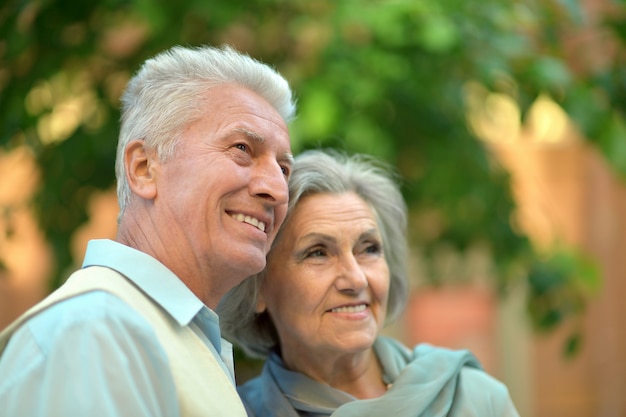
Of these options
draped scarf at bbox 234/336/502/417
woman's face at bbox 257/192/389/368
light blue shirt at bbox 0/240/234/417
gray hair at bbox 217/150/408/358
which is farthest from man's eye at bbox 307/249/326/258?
light blue shirt at bbox 0/240/234/417

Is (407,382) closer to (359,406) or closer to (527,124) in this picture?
(359,406)

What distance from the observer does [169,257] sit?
81.8 inches

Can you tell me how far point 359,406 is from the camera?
2.52m

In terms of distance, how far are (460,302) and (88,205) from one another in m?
4.85

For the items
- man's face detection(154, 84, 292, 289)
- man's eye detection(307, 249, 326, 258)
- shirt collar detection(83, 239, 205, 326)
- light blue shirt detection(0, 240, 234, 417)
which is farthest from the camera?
man's eye detection(307, 249, 326, 258)

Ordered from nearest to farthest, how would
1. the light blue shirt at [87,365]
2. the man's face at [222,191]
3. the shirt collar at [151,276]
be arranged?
1. the light blue shirt at [87,365]
2. the shirt collar at [151,276]
3. the man's face at [222,191]

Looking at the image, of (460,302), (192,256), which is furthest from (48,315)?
(460,302)

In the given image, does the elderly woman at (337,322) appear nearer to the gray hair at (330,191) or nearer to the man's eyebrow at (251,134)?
the gray hair at (330,191)

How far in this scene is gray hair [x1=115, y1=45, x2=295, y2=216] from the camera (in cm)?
212

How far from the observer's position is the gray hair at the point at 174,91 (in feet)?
6.94

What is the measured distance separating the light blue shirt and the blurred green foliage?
1.53 m

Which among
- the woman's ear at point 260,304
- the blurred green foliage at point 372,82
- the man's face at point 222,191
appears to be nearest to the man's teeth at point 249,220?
the man's face at point 222,191

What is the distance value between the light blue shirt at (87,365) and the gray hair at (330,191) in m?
0.99

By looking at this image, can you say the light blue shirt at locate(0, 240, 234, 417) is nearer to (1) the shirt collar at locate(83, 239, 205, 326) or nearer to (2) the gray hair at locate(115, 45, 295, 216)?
(1) the shirt collar at locate(83, 239, 205, 326)
